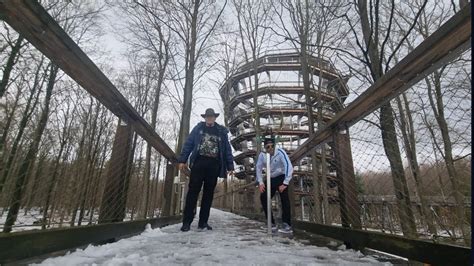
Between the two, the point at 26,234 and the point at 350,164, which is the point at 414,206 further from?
the point at 26,234

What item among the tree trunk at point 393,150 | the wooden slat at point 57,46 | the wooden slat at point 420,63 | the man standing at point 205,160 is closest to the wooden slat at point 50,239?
the wooden slat at point 57,46

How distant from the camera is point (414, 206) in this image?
394cm

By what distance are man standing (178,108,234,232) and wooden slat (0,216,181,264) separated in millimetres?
1255

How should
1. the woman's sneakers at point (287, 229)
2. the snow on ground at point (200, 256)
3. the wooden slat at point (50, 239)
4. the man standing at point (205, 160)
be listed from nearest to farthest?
the wooden slat at point (50, 239), the snow on ground at point (200, 256), the woman's sneakers at point (287, 229), the man standing at point (205, 160)

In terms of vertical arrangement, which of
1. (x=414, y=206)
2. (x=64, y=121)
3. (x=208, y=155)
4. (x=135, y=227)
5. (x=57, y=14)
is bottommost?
(x=135, y=227)

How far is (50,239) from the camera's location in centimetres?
160

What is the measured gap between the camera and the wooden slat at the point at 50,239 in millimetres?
1335

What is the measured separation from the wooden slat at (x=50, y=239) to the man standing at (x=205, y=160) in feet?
4.12

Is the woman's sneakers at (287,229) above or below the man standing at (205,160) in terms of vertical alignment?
below

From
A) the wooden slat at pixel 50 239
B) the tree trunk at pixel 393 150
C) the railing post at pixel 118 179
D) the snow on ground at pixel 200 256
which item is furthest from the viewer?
the tree trunk at pixel 393 150

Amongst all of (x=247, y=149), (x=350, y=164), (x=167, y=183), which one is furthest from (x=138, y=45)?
(x=247, y=149)

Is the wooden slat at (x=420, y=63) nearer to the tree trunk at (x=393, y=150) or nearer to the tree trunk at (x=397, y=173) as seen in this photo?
the tree trunk at (x=393, y=150)

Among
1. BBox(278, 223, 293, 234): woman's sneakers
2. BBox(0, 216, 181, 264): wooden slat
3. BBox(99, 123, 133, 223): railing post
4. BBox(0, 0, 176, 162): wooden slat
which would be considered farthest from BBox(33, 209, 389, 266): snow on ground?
BBox(278, 223, 293, 234): woman's sneakers

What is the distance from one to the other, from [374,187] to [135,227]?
2832 millimetres
